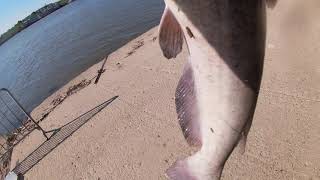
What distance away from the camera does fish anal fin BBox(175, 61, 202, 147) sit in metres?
1.83

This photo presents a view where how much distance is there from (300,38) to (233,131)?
29.3 ft

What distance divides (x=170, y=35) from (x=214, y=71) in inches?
11.7

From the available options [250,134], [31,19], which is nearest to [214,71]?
[250,134]

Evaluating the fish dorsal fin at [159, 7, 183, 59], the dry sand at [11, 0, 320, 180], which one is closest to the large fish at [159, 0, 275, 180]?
the fish dorsal fin at [159, 7, 183, 59]

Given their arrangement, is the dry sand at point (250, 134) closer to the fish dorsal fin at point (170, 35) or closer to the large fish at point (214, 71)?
the large fish at point (214, 71)

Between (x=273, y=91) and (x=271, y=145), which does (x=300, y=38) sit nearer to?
(x=273, y=91)

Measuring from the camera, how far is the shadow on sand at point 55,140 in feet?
43.4

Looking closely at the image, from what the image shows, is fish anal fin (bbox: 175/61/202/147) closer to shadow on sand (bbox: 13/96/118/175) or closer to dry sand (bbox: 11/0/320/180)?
dry sand (bbox: 11/0/320/180)

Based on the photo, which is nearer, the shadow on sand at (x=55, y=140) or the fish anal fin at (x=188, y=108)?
the fish anal fin at (x=188, y=108)

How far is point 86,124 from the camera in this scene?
13.5m

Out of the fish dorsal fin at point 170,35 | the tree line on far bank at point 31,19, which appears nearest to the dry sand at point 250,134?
the fish dorsal fin at point 170,35

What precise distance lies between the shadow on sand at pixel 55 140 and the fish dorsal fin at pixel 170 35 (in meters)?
11.8

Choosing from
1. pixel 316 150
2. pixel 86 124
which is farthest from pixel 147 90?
pixel 316 150

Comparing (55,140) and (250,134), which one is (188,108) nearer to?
(250,134)
